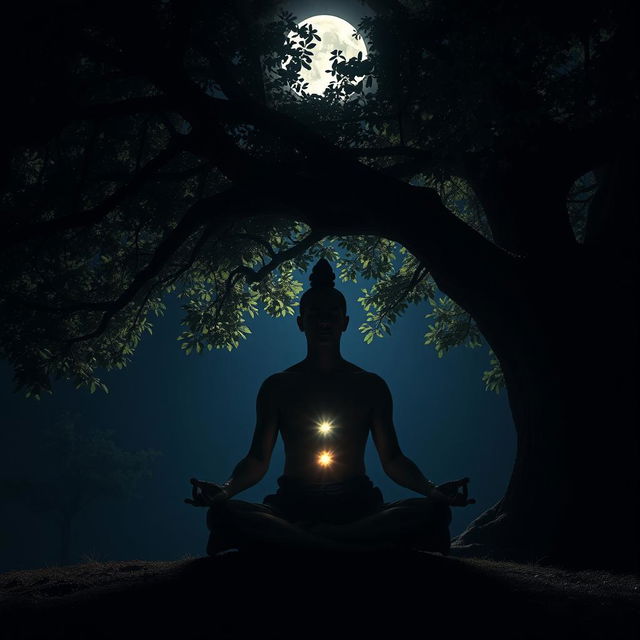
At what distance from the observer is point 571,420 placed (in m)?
6.31

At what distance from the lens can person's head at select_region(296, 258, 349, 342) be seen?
201 inches

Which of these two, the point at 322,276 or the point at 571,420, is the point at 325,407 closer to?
the point at 322,276

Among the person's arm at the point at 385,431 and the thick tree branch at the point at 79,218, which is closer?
the person's arm at the point at 385,431

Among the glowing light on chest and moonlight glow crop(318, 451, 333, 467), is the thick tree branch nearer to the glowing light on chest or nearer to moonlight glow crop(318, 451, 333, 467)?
the glowing light on chest

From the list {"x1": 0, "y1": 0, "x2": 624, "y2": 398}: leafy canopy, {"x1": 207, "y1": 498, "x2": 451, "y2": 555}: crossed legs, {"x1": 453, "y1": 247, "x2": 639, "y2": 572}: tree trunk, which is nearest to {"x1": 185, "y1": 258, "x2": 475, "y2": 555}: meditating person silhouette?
{"x1": 207, "y1": 498, "x2": 451, "y2": 555}: crossed legs

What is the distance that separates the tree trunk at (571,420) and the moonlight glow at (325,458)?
282 cm

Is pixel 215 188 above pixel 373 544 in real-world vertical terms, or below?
above

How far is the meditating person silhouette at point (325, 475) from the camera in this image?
169 inches

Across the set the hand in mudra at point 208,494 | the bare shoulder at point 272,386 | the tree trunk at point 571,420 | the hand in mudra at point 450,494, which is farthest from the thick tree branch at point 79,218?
the hand in mudra at point 450,494

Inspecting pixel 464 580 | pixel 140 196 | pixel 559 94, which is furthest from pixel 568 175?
pixel 140 196

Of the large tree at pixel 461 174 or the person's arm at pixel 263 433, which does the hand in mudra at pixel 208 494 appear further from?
the large tree at pixel 461 174

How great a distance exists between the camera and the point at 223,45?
8688 millimetres

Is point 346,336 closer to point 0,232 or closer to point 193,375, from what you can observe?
point 193,375

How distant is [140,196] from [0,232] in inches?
113
